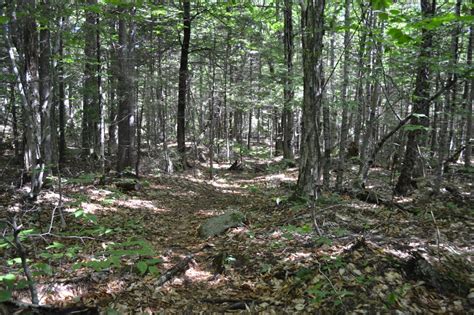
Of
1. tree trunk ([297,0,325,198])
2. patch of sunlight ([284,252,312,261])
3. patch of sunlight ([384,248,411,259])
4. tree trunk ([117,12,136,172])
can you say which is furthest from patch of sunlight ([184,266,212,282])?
tree trunk ([117,12,136,172])

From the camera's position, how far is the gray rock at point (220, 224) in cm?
639

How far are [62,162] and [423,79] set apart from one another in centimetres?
1503

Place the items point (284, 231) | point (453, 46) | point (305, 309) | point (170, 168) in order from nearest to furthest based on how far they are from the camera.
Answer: point (305, 309) < point (284, 231) < point (453, 46) < point (170, 168)

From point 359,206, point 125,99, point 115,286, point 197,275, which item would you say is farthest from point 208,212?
point 125,99

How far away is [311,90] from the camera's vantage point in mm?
6785

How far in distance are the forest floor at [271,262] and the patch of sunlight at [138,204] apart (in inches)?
30.2

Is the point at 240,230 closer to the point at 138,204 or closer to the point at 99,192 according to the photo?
the point at 138,204

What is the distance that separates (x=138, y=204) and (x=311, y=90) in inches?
219

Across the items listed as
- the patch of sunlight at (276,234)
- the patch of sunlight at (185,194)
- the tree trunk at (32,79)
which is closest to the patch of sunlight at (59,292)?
the patch of sunlight at (276,234)

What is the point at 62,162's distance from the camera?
597 inches

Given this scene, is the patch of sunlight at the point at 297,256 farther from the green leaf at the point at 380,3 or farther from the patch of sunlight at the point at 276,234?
the green leaf at the point at 380,3

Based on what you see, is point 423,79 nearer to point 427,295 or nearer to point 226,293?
point 427,295

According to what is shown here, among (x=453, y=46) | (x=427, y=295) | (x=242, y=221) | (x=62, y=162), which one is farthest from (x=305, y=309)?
(x=62, y=162)

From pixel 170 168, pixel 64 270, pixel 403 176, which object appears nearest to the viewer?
pixel 64 270
